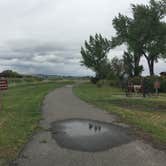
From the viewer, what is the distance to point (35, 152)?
Answer: 20.7 feet

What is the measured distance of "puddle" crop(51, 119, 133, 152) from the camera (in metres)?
6.99

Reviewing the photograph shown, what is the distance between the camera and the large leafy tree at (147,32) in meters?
46.8

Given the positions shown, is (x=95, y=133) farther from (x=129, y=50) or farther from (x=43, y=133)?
(x=129, y=50)

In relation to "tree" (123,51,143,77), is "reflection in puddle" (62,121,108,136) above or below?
below

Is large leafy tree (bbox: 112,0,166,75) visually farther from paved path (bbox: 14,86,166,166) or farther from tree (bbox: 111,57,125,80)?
paved path (bbox: 14,86,166,166)

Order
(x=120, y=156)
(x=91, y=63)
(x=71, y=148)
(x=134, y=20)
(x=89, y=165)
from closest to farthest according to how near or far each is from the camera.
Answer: (x=89, y=165) → (x=120, y=156) → (x=71, y=148) → (x=134, y=20) → (x=91, y=63)

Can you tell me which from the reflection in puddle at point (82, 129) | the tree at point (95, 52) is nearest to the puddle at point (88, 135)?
the reflection in puddle at point (82, 129)

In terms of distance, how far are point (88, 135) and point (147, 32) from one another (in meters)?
41.7

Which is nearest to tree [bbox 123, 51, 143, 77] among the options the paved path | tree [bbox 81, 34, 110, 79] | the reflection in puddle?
tree [bbox 81, 34, 110, 79]

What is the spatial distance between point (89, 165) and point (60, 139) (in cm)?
243

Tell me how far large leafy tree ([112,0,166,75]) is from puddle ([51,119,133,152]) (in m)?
38.7

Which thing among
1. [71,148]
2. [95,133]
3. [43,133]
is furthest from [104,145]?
[43,133]

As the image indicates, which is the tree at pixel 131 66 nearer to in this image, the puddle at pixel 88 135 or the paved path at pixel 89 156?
the puddle at pixel 88 135

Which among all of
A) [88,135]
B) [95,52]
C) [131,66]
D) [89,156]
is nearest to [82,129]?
[88,135]
